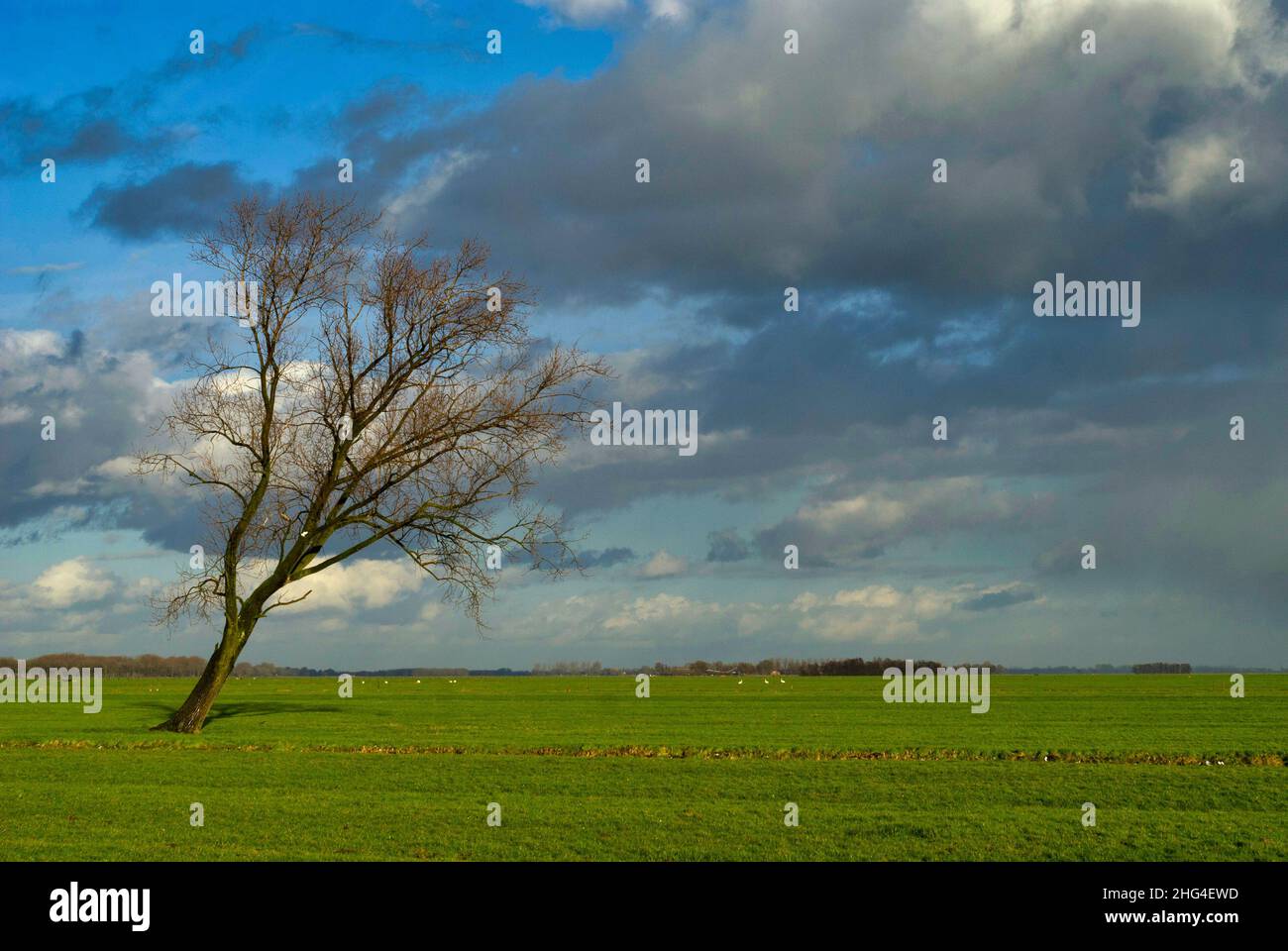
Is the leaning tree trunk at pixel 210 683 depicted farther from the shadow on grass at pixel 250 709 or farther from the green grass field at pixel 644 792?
the shadow on grass at pixel 250 709

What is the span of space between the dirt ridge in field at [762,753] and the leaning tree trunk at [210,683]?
525cm

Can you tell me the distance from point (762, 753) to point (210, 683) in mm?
23719

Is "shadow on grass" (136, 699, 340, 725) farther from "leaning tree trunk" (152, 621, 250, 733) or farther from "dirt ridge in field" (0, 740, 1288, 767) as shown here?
"dirt ridge in field" (0, 740, 1288, 767)

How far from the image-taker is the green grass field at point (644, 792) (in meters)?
18.7

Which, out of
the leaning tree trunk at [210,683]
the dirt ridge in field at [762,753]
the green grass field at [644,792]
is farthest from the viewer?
the leaning tree trunk at [210,683]

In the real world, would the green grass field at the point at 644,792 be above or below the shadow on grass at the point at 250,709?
above

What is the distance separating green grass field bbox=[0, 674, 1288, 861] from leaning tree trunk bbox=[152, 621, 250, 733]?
1.59 metres

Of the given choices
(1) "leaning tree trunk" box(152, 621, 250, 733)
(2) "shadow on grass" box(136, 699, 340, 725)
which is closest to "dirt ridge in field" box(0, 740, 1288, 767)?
(1) "leaning tree trunk" box(152, 621, 250, 733)

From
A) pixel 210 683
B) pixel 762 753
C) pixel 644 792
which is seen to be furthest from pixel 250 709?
Answer: pixel 644 792

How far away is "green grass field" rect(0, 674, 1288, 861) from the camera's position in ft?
61.3

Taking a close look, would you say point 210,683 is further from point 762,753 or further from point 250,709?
point 762,753

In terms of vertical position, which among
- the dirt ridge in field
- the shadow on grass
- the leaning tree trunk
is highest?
the leaning tree trunk

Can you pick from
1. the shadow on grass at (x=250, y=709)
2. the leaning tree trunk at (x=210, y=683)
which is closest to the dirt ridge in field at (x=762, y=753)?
the leaning tree trunk at (x=210, y=683)
